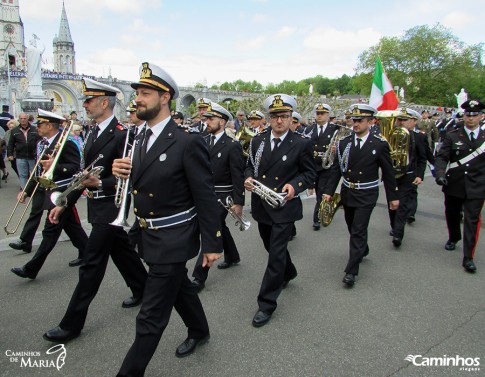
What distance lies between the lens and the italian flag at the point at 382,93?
914 centimetres

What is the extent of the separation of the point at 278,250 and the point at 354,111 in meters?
2.21

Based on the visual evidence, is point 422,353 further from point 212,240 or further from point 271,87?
point 271,87

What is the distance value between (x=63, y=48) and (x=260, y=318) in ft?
459

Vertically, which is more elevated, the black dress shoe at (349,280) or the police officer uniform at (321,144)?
the police officer uniform at (321,144)

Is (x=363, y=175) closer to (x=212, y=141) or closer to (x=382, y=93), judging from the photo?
(x=212, y=141)

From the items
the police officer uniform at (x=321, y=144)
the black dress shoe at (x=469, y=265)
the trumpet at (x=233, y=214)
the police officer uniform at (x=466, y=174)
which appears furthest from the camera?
the police officer uniform at (x=321, y=144)

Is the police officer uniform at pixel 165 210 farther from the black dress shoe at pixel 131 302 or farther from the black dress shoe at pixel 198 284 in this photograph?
the black dress shoe at pixel 198 284

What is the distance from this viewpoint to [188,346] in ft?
10.7

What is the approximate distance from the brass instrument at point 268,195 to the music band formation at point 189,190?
2 centimetres

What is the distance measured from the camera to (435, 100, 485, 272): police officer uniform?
17.2ft

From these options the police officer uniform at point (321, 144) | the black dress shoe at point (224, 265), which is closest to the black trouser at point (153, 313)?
the black dress shoe at point (224, 265)

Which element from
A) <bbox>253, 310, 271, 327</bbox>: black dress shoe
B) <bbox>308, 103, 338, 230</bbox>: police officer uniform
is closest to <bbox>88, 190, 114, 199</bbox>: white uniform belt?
<bbox>253, 310, 271, 327</bbox>: black dress shoe

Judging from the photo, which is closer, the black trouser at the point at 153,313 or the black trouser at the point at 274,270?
the black trouser at the point at 153,313

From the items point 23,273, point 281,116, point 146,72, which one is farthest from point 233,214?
point 23,273
